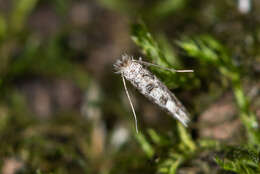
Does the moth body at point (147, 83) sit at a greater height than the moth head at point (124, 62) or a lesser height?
lesser

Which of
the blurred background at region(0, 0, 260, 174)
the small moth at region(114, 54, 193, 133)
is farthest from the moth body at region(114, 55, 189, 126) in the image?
the blurred background at region(0, 0, 260, 174)

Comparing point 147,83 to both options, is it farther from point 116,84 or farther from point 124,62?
point 116,84

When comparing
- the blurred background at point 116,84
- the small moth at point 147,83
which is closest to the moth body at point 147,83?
the small moth at point 147,83

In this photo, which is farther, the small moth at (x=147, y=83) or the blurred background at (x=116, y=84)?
the blurred background at (x=116, y=84)

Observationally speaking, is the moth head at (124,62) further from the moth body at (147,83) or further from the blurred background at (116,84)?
the blurred background at (116,84)

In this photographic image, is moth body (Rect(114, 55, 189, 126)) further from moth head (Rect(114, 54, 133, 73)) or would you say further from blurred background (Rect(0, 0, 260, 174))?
blurred background (Rect(0, 0, 260, 174))

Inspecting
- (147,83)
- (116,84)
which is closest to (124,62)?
(147,83)
